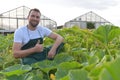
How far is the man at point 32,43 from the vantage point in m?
2.85

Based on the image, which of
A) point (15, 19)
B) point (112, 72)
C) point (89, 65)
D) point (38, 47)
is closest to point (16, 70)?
point (89, 65)

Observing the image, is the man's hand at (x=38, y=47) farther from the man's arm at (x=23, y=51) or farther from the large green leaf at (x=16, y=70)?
the large green leaf at (x=16, y=70)

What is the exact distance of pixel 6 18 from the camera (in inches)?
776

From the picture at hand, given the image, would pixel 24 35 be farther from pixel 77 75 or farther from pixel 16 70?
pixel 77 75

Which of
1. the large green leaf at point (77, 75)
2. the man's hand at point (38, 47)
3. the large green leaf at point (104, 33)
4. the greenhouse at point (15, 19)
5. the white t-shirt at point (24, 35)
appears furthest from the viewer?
the greenhouse at point (15, 19)

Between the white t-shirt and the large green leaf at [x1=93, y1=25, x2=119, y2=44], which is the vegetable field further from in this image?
the white t-shirt

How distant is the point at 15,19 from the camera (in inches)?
792

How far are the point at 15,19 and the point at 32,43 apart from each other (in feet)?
57.0

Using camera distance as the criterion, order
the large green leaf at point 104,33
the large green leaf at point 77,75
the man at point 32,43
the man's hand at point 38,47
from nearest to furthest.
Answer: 1. the large green leaf at point 77,75
2. the large green leaf at point 104,33
3. the man's hand at point 38,47
4. the man at point 32,43

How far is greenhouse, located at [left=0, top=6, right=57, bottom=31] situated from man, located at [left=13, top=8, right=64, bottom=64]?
1628 cm

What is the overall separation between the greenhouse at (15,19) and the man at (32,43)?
16.3 m

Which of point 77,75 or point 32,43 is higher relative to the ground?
point 77,75

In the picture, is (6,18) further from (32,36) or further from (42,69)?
(42,69)

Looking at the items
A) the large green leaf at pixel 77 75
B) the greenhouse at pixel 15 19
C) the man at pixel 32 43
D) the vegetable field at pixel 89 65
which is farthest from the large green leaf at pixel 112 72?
the greenhouse at pixel 15 19
